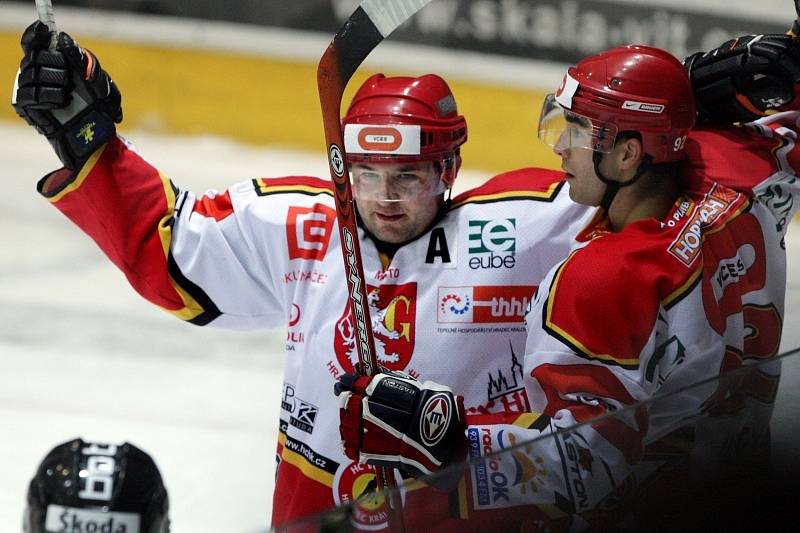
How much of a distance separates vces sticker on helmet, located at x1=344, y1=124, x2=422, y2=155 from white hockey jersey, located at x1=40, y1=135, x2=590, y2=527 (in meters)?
0.16

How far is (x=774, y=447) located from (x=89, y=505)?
0.74m

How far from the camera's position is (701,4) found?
4.79 meters

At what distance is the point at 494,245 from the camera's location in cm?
203

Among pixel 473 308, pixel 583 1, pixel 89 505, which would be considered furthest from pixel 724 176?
pixel 583 1

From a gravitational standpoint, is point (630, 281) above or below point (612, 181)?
below

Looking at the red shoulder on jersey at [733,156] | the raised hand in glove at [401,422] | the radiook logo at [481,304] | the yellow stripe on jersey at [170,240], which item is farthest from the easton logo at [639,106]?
the yellow stripe on jersey at [170,240]

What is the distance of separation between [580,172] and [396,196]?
1.02 feet

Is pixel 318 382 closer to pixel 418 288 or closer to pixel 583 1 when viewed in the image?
pixel 418 288

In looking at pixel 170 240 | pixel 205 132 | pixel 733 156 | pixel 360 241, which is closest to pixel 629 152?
pixel 733 156

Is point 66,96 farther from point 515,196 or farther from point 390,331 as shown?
point 515,196

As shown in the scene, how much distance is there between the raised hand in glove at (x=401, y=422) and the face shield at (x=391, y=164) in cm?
35

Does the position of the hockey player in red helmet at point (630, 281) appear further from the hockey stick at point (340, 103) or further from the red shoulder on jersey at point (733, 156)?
the hockey stick at point (340, 103)

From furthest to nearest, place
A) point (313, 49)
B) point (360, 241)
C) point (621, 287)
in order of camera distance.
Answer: point (313, 49), point (360, 241), point (621, 287)

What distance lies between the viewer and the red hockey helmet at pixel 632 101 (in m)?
1.81
